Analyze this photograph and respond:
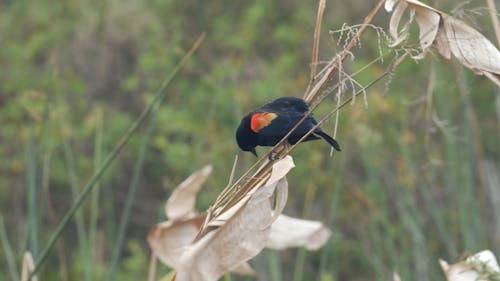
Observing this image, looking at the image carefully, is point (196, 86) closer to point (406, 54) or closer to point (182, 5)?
point (182, 5)

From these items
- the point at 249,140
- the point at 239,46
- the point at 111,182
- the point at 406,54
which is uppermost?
the point at 406,54

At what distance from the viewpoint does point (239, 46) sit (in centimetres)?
904

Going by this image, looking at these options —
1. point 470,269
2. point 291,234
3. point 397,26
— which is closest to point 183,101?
Answer: point 291,234

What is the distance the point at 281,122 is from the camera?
7.61ft

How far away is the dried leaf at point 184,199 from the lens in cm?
279

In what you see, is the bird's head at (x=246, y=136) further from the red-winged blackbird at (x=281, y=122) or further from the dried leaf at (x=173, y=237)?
the dried leaf at (x=173, y=237)

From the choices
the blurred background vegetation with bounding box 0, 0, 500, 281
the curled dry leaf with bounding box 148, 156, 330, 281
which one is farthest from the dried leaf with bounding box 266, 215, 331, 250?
the blurred background vegetation with bounding box 0, 0, 500, 281

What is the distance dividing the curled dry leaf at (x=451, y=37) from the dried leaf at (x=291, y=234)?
1.00m

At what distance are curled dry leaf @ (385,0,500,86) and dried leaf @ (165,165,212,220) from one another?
918mm

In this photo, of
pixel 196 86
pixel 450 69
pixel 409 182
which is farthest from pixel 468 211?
pixel 196 86

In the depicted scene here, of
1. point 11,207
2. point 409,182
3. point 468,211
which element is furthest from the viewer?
point 11,207

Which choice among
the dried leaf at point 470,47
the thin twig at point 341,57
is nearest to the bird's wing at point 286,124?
the thin twig at point 341,57

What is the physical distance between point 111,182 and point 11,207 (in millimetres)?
1080

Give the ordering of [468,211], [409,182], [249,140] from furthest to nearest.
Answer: [409,182] < [468,211] < [249,140]
